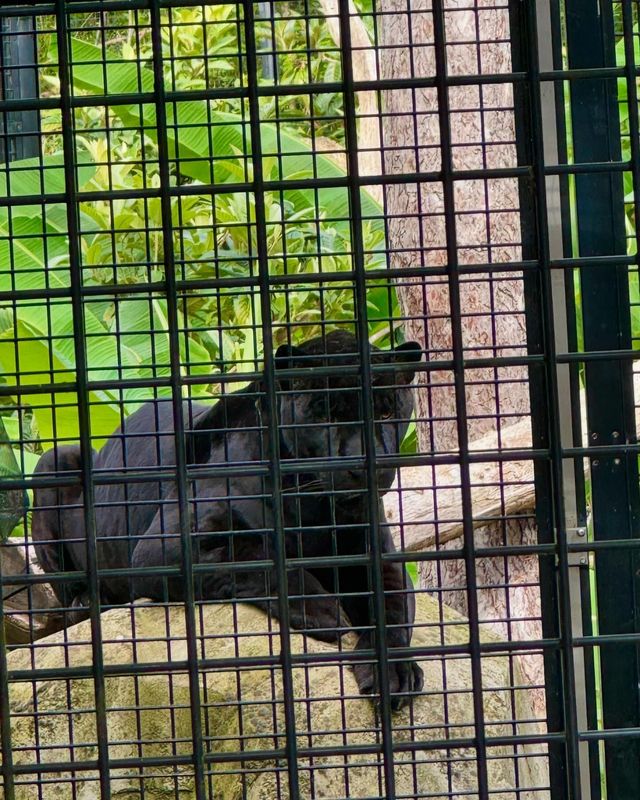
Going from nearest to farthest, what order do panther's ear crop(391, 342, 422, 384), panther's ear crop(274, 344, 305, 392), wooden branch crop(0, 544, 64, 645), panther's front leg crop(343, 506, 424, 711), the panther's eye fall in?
panther's ear crop(391, 342, 422, 384) → panther's ear crop(274, 344, 305, 392) → panther's front leg crop(343, 506, 424, 711) → the panther's eye → wooden branch crop(0, 544, 64, 645)

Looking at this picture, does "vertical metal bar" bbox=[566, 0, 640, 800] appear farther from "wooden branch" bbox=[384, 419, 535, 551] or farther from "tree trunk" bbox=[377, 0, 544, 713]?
"tree trunk" bbox=[377, 0, 544, 713]

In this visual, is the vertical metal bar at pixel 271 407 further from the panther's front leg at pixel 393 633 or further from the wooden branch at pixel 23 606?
the wooden branch at pixel 23 606

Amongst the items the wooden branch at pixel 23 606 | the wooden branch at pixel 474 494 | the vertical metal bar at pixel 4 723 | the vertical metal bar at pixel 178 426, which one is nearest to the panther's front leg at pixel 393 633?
the wooden branch at pixel 474 494

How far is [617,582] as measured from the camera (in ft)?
6.89

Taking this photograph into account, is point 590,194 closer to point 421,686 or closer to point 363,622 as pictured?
point 421,686

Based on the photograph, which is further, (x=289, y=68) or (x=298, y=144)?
(x=289, y=68)

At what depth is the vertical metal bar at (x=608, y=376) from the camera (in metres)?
2.09

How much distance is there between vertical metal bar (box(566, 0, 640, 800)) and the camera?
209cm

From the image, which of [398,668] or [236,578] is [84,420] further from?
[236,578]

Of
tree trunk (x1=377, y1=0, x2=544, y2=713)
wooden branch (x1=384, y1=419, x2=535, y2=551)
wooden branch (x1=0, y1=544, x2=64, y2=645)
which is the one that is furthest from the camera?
tree trunk (x1=377, y1=0, x2=544, y2=713)

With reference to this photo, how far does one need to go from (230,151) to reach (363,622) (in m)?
3.63

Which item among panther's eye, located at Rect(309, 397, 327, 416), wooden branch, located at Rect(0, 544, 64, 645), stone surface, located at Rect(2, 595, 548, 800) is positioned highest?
panther's eye, located at Rect(309, 397, 327, 416)

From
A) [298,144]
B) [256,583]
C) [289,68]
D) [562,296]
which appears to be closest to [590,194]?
[562,296]

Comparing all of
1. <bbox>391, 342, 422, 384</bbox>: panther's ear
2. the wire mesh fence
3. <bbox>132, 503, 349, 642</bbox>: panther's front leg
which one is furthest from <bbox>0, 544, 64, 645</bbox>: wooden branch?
<bbox>391, 342, 422, 384</bbox>: panther's ear
